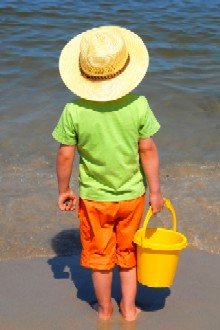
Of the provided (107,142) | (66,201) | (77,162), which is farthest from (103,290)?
(77,162)

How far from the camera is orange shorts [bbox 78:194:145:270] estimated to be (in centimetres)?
317

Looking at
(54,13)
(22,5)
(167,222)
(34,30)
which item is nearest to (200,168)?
(167,222)

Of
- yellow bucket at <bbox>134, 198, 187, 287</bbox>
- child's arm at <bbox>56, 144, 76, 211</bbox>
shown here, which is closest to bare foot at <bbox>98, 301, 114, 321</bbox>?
yellow bucket at <bbox>134, 198, 187, 287</bbox>

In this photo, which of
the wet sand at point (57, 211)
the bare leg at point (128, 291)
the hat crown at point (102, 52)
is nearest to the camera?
the hat crown at point (102, 52)

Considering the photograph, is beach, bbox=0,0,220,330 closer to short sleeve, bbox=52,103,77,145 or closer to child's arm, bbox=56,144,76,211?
child's arm, bbox=56,144,76,211

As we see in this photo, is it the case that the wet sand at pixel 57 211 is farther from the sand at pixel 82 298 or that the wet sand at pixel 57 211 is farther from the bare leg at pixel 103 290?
the bare leg at pixel 103 290

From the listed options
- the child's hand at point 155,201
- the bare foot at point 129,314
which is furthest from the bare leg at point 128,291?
the child's hand at point 155,201

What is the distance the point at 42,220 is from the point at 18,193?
485 millimetres

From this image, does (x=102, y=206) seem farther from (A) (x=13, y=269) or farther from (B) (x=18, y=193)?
(B) (x=18, y=193)

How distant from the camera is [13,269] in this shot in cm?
386

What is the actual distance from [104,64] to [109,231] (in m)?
0.81

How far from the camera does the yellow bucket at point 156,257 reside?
3.09 metres

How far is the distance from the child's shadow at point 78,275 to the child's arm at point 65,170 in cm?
63

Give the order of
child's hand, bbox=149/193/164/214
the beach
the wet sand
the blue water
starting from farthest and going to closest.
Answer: the blue water
the wet sand
the beach
child's hand, bbox=149/193/164/214
